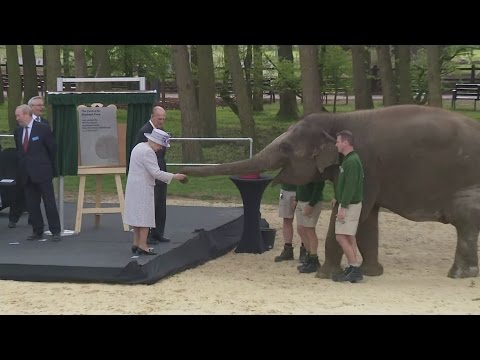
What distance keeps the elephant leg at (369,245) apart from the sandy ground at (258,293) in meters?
0.22

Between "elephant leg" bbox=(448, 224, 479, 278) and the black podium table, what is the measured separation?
3195 millimetres

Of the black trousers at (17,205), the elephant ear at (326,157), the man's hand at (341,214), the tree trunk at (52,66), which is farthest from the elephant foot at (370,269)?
the tree trunk at (52,66)

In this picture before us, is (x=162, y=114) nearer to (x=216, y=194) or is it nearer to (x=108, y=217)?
(x=108, y=217)

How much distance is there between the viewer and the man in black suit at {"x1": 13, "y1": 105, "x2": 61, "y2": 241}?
40.6 feet

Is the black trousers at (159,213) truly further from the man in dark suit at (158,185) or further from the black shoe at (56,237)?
the black shoe at (56,237)

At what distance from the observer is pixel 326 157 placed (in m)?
11.2

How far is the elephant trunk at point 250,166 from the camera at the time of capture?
11.4 m

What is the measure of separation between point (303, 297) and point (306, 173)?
1.97 metres

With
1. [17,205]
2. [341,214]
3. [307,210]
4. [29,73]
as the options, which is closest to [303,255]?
[307,210]

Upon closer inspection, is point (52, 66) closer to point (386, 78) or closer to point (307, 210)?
point (386, 78)

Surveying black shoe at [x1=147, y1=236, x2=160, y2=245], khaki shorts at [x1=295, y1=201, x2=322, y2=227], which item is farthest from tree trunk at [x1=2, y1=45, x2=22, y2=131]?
khaki shorts at [x1=295, y1=201, x2=322, y2=227]

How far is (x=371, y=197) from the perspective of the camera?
11180mm

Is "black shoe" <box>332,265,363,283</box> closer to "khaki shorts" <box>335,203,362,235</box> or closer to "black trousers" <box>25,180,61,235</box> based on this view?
"khaki shorts" <box>335,203,362,235</box>

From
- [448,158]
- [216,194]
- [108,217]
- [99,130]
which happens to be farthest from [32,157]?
[216,194]
